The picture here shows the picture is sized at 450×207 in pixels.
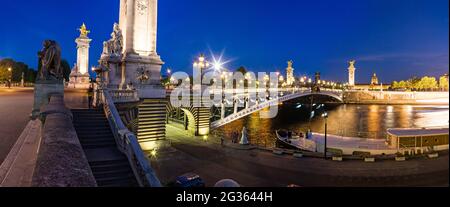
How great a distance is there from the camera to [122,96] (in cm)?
1722

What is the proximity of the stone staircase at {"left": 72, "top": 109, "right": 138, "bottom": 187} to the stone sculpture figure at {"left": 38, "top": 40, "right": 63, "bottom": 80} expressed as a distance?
3.16 meters

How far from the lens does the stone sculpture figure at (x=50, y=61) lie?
43.5 ft

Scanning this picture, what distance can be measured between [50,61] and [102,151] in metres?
6.44

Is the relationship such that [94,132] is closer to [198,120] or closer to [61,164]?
[61,164]

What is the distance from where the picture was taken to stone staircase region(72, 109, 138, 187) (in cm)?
834

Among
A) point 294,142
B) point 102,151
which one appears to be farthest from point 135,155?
point 294,142
